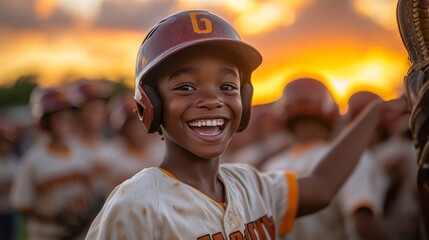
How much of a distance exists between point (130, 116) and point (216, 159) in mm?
5517

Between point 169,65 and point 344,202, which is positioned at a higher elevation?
point 169,65

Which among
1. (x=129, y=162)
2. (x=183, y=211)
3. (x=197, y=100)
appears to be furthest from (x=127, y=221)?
(x=129, y=162)

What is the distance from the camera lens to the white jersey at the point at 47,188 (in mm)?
7250

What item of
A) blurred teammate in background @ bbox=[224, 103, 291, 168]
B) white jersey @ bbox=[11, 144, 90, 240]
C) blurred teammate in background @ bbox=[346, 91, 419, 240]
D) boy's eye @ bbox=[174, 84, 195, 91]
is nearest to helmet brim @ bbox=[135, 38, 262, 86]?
boy's eye @ bbox=[174, 84, 195, 91]

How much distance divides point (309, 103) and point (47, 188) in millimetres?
3203

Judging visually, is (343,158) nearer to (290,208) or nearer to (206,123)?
(290,208)

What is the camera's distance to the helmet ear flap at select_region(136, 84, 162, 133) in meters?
3.12

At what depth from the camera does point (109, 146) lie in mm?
10109

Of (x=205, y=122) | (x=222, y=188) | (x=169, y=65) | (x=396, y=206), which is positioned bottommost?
(x=396, y=206)

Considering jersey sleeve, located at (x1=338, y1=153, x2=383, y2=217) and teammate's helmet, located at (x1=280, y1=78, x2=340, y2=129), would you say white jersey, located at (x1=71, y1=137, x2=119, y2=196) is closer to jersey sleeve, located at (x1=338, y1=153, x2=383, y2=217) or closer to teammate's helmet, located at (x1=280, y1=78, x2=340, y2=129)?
teammate's helmet, located at (x1=280, y1=78, x2=340, y2=129)

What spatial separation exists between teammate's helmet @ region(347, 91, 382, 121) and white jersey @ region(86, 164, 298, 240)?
3907mm

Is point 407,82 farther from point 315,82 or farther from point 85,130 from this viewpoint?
point 85,130

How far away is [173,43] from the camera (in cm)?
309

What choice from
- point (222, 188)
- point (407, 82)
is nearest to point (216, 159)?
point (222, 188)
